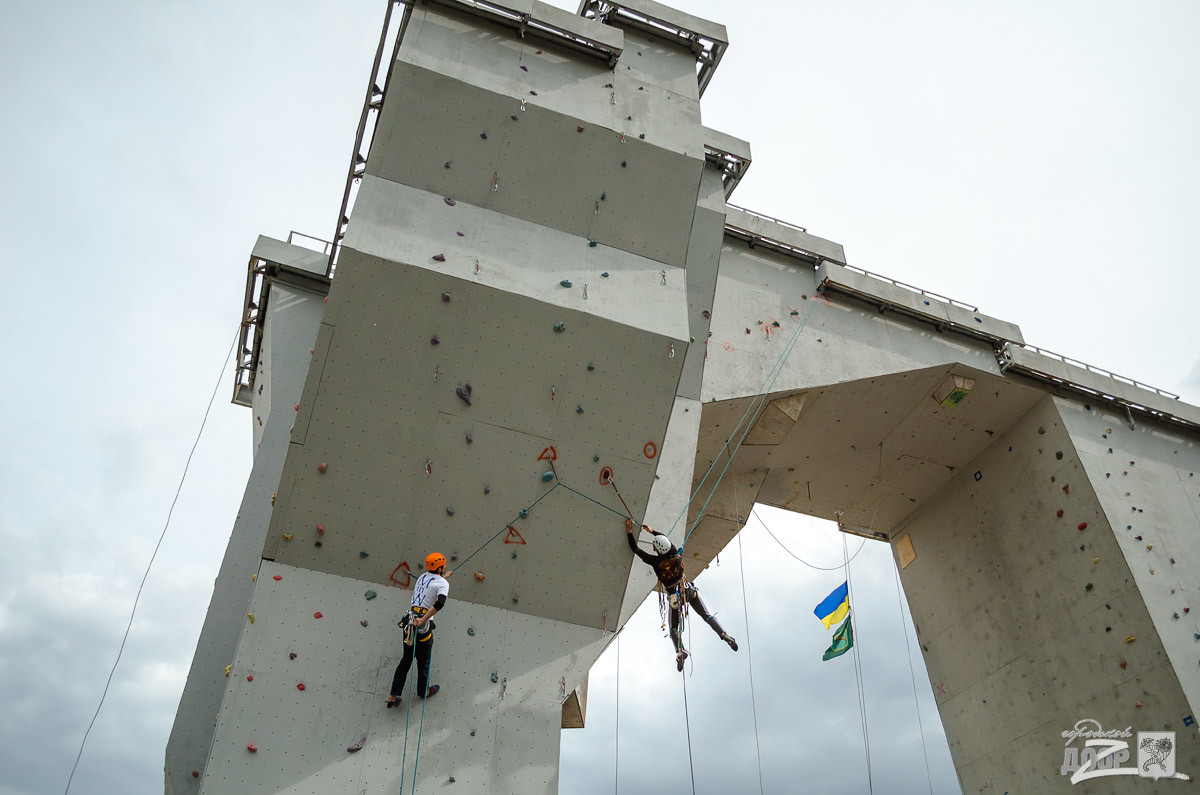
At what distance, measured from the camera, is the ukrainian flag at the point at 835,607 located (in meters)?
9.29

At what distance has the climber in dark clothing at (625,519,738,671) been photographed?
23.7 feet

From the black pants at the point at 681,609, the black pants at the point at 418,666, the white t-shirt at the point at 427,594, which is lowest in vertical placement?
the black pants at the point at 418,666

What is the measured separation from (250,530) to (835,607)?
623cm

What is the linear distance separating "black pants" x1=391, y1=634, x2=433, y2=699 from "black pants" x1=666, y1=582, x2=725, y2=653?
2.19 meters

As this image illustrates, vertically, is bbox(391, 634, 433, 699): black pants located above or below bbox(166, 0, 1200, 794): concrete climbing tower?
below

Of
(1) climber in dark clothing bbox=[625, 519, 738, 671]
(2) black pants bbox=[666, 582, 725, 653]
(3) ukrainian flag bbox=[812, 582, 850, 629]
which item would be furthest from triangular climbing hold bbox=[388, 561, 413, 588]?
(3) ukrainian flag bbox=[812, 582, 850, 629]

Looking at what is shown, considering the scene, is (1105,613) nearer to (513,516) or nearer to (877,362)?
(877,362)

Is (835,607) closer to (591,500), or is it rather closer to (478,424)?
(591,500)

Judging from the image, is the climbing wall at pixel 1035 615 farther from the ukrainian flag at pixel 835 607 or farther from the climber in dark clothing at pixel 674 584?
the climber in dark clothing at pixel 674 584

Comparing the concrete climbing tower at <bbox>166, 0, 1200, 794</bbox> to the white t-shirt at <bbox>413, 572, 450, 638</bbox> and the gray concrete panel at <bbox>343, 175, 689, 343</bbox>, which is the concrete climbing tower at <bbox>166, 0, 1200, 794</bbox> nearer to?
the gray concrete panel at <bbox>343, 175, 689, 343</bbox>

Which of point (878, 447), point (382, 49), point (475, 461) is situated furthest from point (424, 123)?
point (878, 447)

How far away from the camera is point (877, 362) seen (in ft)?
31.6

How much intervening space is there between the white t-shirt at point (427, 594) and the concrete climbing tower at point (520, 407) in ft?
2.13

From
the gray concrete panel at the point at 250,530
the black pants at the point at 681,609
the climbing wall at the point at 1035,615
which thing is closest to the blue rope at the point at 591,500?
the black pants at the point at 681,609
